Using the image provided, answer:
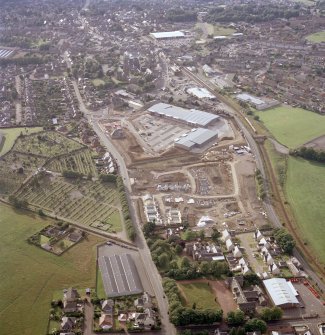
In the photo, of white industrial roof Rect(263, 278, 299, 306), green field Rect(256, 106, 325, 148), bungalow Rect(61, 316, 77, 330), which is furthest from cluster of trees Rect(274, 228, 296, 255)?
green field Rect(256, 106, 325, 148)

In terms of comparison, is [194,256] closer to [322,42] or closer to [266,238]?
[266,238]

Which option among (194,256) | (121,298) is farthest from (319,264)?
(121,298)

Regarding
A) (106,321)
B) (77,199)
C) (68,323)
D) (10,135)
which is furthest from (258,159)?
(10,135)

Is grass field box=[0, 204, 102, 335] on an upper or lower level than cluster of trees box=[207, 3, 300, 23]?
lower

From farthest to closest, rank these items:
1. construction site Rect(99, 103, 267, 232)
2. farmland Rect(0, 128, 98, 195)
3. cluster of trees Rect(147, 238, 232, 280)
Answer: farmland Rect(0, 128, 98, 195), construction site Rect(99, 103, 267, 232), cluster of trees Rect(147, 238, 232, 280)

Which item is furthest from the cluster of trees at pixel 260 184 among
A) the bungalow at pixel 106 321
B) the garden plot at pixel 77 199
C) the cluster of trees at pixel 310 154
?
the bungalow at pixel 106 321

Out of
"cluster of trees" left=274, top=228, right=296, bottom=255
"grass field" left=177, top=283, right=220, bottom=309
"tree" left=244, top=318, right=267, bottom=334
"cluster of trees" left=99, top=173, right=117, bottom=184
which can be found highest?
"cluster of trees" left=99, top=173, right=117, bottom=184

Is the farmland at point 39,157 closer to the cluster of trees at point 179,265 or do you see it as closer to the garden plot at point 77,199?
the garden plot at point 77,199

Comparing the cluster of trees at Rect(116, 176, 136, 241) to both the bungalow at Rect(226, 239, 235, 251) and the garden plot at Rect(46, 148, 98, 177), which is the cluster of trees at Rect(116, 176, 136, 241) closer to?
the garden plot at Rect(46, 148, 98, 177)

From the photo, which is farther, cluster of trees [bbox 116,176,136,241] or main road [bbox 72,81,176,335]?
cluster of trees [bbox 116,176,136,241]
